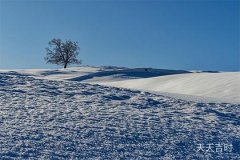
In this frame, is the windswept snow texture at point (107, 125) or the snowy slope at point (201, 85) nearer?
the windswept snow texture at point (107, 125)

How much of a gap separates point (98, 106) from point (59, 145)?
3.78 m

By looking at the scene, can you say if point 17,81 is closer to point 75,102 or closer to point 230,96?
point 75,102

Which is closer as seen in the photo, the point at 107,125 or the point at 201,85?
the point at 107,125

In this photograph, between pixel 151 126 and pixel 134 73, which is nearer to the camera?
pixel 151 126

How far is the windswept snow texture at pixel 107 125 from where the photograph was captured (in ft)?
25.1

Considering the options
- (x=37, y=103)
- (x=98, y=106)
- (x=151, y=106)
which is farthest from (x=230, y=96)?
(x=37, y=103)

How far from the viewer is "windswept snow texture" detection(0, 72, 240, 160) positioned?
7.65 meters

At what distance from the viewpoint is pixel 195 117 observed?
1080 centimetres

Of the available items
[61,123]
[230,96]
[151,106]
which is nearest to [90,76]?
[230,96]

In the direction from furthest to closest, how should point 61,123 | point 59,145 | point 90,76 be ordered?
point 90,76 < point 61,123 < point 59,145

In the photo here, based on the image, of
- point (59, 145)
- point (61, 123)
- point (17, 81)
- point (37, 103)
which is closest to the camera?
point (59, 145)

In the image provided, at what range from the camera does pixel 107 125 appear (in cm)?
935

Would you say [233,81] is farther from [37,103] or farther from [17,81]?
[37,103]

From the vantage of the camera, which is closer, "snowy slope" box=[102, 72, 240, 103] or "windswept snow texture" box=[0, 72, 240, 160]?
"windswept snow texture" box=[0, 72, 240, 160]
